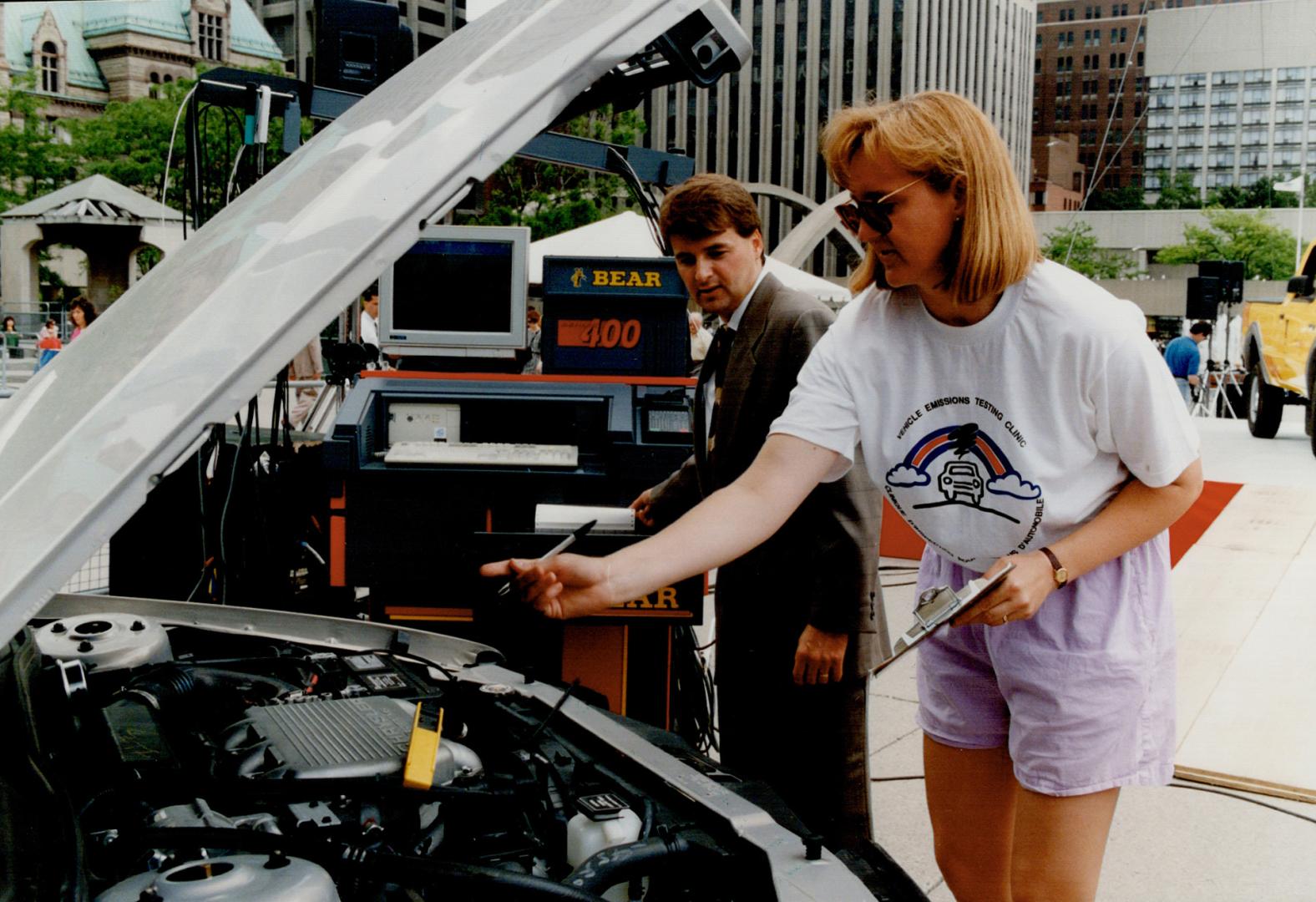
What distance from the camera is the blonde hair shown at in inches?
67.0

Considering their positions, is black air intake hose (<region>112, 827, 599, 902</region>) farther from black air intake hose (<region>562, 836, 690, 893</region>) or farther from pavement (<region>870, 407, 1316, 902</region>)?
pavement (<region>870, 407, 1316, 902</region>)

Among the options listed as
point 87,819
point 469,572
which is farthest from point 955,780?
point 469,572

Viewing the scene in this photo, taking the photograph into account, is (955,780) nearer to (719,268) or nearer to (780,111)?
(719,268)

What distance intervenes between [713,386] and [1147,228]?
65374mm

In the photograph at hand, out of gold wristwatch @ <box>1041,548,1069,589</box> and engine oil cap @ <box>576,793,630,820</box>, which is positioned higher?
gold wristwatch @ <box>1041,548,1069,589</box>

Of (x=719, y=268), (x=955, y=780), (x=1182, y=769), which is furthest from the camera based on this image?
(x=1182, y=769)

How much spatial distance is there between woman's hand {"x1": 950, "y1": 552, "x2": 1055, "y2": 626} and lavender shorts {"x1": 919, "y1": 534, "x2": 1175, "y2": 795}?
0.15 m

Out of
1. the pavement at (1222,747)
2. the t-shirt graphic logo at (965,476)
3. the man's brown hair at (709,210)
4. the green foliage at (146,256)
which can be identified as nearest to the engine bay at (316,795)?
the t-shirt graphic logo at (965,476)

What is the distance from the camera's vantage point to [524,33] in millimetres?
1292

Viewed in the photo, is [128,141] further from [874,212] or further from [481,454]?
[874,212]

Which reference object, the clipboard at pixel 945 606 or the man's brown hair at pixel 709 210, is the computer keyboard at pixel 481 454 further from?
the clipboard at pixel 945 606

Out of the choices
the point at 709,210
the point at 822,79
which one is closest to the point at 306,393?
the point at 709,210

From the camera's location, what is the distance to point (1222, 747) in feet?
14.2

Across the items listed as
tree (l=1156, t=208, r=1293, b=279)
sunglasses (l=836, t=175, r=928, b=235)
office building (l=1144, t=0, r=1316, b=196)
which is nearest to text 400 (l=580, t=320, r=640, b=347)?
sunglasses (l=836, t=175, r=928, b=235)
